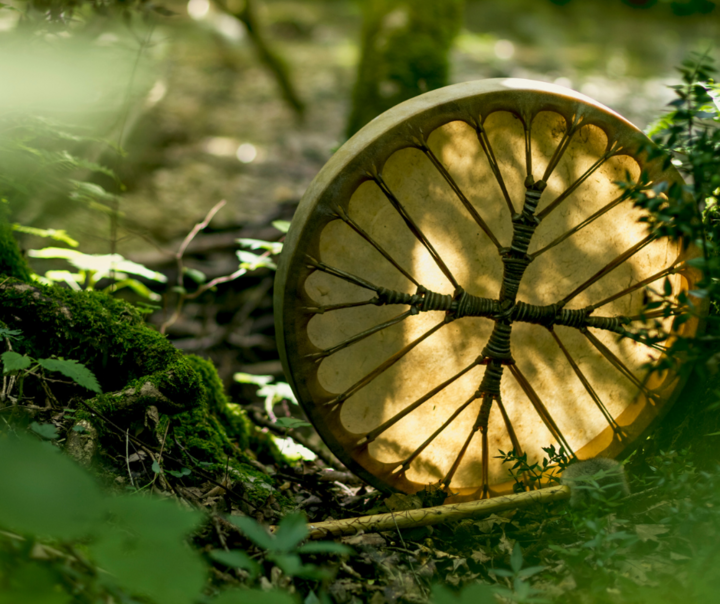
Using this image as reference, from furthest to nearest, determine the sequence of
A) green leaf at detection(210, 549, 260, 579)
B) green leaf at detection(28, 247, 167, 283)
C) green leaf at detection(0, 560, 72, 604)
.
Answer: green leaf at detection(28, 247, 167, 283) → green leaf at detection(210, 549, 260, 579) → green leaf at detection(0, 560, 72, 604)

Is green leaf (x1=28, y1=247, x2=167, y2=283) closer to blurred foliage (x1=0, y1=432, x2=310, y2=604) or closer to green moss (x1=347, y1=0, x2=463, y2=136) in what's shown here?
blurred foliage (x1=0, y1=432, x2=310, y2=604)

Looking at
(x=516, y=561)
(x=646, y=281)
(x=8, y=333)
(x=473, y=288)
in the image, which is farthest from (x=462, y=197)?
(x=8, y=333)

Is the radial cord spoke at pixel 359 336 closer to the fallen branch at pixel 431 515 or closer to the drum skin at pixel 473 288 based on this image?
the drum skin at pixel 473 288

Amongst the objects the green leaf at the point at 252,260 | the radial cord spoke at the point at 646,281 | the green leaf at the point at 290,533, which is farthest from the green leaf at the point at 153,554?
the green leaf at the point at 252,260

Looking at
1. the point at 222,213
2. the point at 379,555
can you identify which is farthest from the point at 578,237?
the point at 222,213

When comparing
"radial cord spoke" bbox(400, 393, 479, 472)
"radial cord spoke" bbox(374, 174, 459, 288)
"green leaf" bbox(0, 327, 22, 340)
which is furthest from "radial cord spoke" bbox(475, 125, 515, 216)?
"green leaf" bbox(0, 327, 22, 340)

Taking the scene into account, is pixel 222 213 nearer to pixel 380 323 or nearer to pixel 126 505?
pixel 380 323
